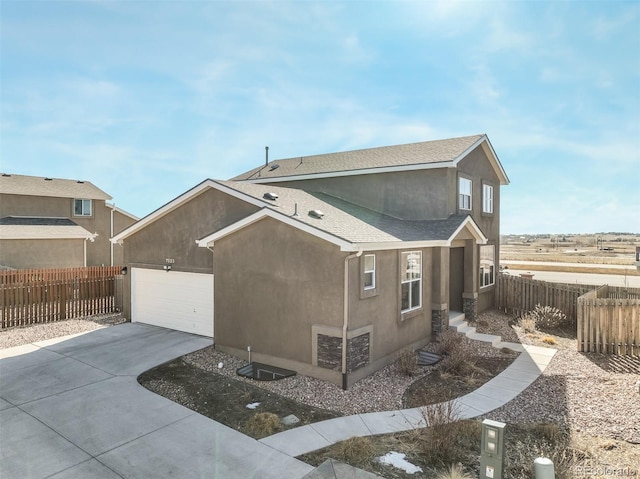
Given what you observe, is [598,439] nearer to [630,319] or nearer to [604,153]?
[630,319]

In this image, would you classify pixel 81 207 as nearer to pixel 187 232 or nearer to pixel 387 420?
pixel 187 232

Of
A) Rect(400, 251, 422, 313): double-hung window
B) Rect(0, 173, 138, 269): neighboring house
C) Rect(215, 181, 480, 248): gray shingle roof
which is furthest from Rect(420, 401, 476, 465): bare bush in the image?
Rect(0, 173, 138, 269): neighboring house

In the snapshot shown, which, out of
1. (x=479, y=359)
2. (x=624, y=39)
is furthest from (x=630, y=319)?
(x=624, y=39)

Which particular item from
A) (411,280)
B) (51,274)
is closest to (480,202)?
(411,280)

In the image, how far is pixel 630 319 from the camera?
38.3 ft

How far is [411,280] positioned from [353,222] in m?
2.65

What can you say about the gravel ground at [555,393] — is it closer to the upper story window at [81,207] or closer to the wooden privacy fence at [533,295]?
the wooden privacy fence at [533,295]

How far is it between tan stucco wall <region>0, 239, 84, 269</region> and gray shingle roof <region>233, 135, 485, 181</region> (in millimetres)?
12938

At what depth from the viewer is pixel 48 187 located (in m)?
26.8

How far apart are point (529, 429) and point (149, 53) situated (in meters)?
15.5

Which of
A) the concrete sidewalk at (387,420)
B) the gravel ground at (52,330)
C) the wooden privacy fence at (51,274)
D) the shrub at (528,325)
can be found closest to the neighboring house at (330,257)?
the gravel ground at (52,330)

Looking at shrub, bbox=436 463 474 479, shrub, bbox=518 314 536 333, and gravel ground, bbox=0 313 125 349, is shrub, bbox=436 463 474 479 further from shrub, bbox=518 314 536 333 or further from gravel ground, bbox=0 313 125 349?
gravel ground, bbox=0 313 125 349

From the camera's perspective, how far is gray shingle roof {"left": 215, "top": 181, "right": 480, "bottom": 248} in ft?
32.5

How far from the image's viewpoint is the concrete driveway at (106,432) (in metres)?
5.55
